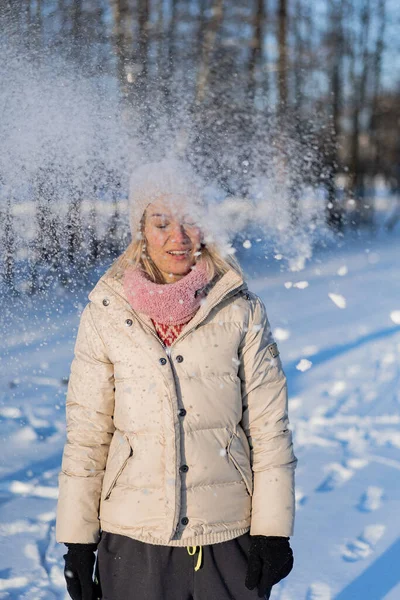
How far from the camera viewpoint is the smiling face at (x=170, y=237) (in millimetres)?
1543

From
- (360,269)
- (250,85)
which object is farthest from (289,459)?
(250,85)

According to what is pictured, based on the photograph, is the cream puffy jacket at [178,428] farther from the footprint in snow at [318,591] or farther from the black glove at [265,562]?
the footprint in snow at [318,591]

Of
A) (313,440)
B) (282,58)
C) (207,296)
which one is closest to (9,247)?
(313,440)

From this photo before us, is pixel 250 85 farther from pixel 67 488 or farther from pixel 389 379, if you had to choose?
pixel 67 488

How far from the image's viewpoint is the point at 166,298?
1.50 m

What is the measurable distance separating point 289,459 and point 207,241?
0.51 metres

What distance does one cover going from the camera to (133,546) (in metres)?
1.50

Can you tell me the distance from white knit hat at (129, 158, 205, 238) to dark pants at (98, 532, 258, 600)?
2.23 ft

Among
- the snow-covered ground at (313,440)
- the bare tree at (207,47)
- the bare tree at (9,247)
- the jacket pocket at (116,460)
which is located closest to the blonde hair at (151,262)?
the jacket pocket at (116,460)

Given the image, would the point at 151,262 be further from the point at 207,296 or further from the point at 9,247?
the point at 9,247

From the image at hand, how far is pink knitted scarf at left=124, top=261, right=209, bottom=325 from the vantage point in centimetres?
150

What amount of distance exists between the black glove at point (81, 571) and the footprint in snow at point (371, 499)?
Result: 1.80 meters

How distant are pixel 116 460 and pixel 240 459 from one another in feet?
0.85

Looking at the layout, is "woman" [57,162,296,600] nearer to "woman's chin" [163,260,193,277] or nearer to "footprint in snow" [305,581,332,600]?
"woman's chin" [163,260,193,277]
